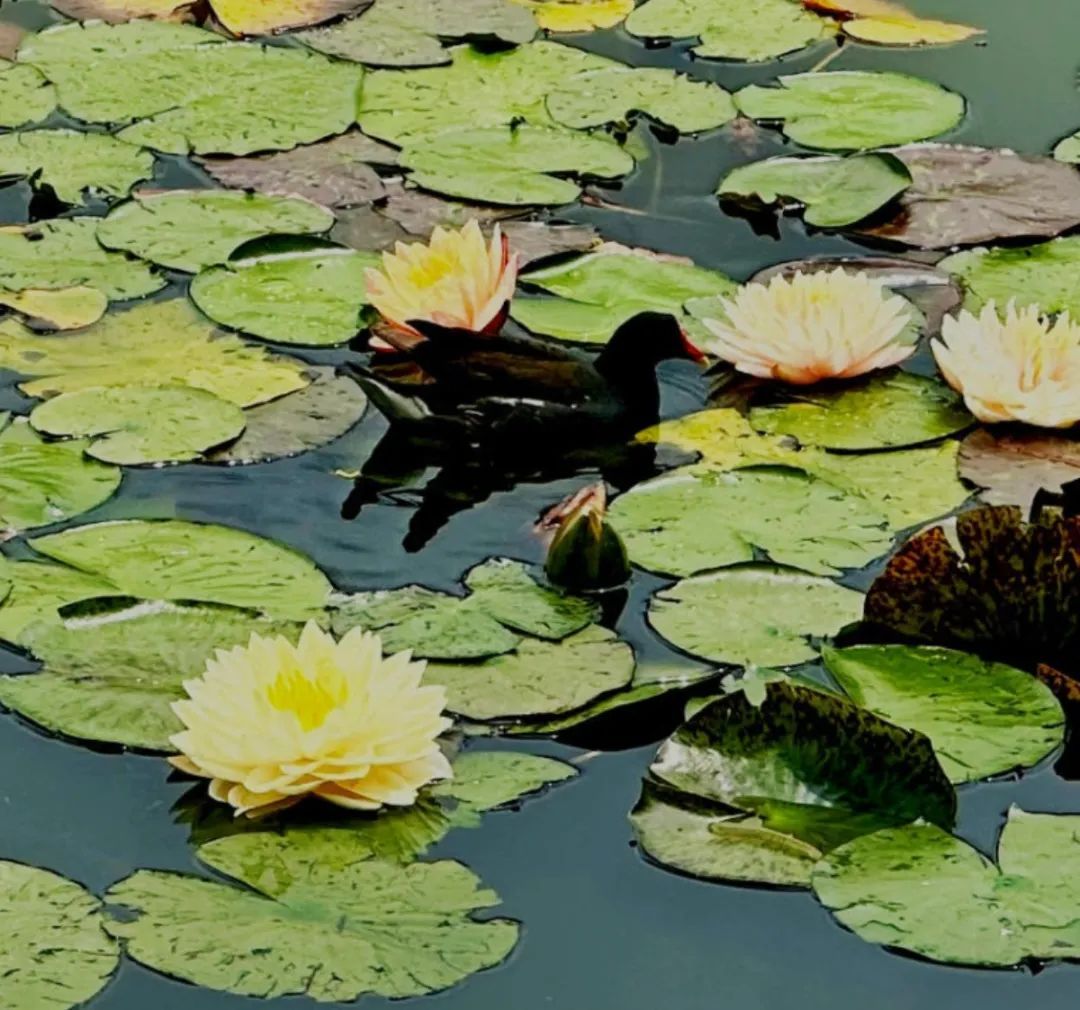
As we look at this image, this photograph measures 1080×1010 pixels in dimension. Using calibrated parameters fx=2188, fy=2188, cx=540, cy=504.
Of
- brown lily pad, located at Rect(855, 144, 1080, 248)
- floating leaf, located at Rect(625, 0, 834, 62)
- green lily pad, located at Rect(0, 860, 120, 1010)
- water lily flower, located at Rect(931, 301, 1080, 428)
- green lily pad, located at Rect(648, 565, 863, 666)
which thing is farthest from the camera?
floating leaf, located at Rect(625, 0, 834, 62)

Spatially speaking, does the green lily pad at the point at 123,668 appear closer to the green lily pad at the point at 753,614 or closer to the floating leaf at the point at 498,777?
the floating leaf at the point at 498,777

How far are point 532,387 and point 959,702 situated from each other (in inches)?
35.8

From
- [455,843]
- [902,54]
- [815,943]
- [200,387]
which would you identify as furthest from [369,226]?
[815,943]

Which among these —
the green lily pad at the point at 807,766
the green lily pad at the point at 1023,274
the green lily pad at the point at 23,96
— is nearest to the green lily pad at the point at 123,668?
the green lily pad at the point at 807,766

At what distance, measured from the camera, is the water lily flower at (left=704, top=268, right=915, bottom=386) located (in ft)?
10.8

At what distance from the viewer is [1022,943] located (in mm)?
2201

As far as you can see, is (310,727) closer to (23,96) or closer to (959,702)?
(959,702)

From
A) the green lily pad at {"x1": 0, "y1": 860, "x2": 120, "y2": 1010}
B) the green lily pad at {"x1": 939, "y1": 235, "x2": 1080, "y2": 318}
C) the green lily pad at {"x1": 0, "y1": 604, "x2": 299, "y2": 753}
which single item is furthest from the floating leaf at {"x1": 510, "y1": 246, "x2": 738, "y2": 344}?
the green lily pad at {"x1": 0, "y1": 860, "x2": 120, "y2": 1010}

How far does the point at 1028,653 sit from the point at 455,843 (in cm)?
79

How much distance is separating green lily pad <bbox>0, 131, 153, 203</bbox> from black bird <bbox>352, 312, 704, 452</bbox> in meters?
0.91

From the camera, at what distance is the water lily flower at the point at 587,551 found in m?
2.77

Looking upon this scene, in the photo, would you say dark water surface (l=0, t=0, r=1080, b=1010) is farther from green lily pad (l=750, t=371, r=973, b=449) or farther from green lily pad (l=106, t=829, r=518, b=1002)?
green lily pad (l=750, t=371, r=973, b=449)

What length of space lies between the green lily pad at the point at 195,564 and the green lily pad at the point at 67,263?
755 mm

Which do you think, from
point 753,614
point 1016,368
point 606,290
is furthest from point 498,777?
point 606,290
